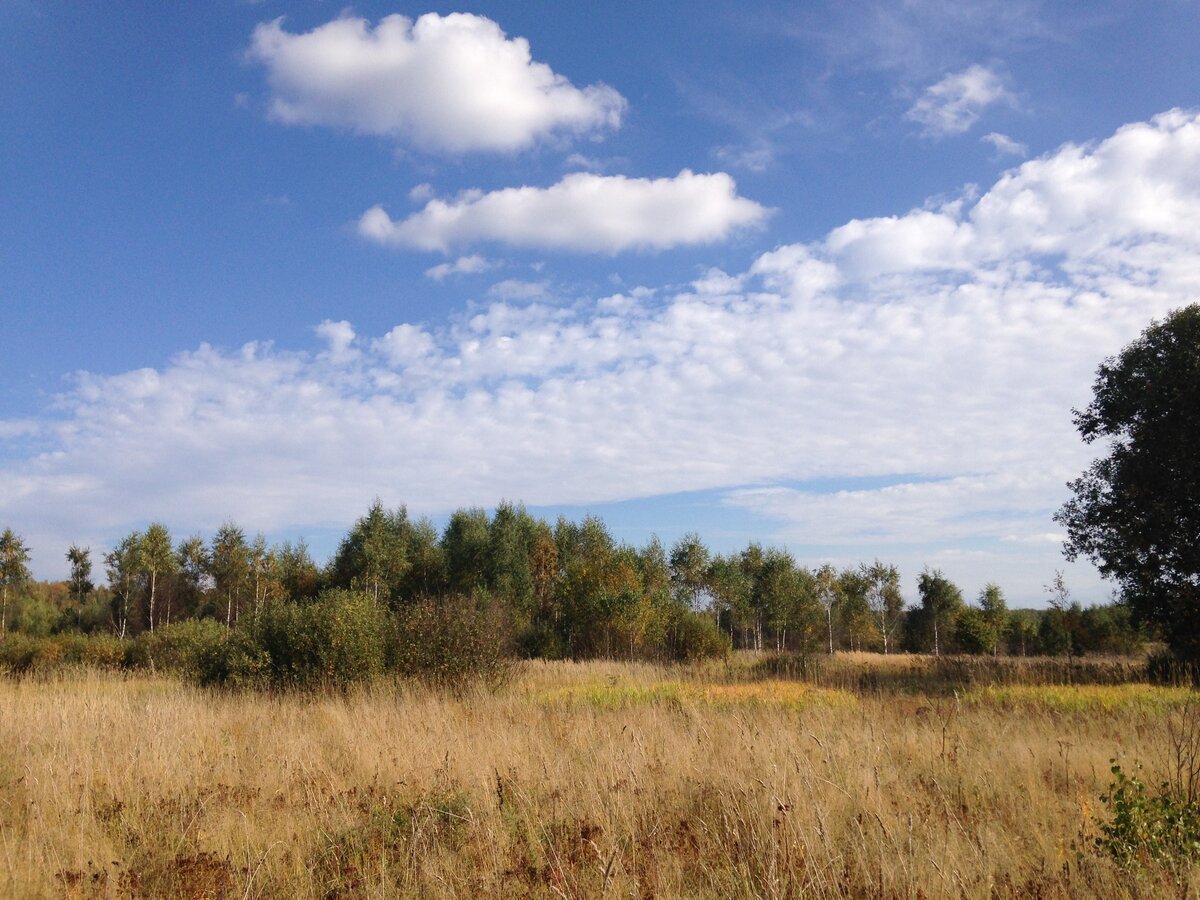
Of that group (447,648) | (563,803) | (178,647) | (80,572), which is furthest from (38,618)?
(563,803)

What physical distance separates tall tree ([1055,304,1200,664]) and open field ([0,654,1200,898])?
1238 centimetres

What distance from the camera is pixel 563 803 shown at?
5.73m

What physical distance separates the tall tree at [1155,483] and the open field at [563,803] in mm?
12381

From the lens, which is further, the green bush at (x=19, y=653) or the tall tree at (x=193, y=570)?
the tall tree at (x=193, y=570)

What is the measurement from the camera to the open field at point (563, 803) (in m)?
4.34

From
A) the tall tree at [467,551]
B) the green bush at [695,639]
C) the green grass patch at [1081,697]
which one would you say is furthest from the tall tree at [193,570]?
the green grass patch at [1081,697]

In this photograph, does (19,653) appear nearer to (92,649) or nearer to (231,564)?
(92,649)

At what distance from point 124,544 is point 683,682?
40.1 metres

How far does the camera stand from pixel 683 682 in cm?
1672

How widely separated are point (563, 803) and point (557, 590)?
35.8 meters

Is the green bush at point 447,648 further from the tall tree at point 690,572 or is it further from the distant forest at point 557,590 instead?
the tall tree at point 690,572

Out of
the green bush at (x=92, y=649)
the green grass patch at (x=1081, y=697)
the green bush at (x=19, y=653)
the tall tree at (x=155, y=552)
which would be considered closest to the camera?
the green grass patch at (x=1081, y=697)

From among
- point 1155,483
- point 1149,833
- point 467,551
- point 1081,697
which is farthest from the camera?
point 467,551

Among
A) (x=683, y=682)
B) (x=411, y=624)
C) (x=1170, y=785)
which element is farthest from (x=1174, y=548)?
(x=411, y=624)
